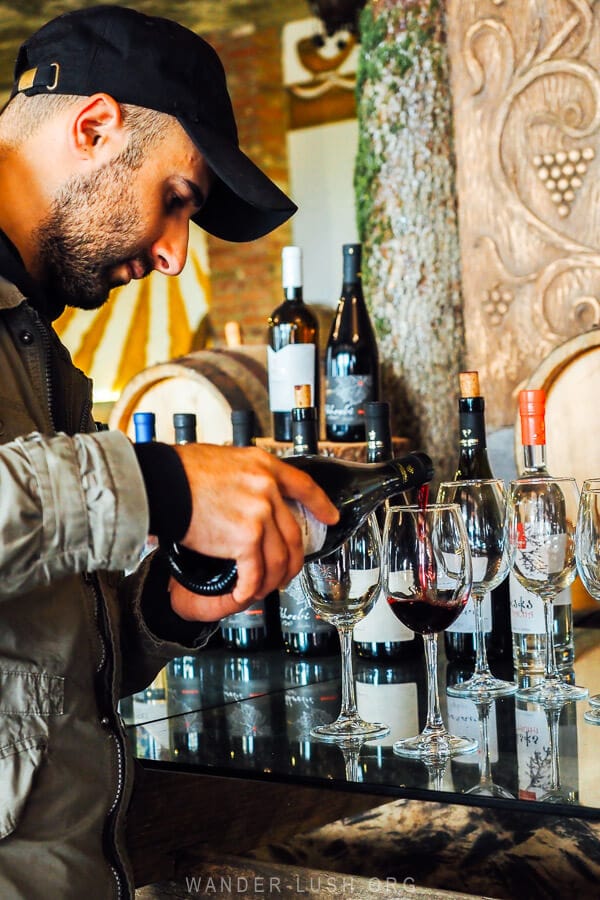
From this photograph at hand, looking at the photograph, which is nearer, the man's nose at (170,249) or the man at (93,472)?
the man at (93,472)

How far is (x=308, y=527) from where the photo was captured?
103 centimetres

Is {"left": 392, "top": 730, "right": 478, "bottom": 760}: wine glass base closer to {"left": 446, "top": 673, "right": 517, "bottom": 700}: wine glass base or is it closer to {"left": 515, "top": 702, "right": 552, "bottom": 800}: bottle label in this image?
{"left": 515, "top": 702, "right": 552, "bottom": 800}: bottle label

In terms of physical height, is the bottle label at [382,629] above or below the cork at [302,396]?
below

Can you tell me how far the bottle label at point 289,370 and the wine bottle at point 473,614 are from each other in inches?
19.4

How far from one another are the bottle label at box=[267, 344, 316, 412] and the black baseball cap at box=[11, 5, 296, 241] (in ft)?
3.04

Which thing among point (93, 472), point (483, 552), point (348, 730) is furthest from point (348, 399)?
point (93, 472)

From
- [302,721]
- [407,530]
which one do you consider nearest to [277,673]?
[302,721]

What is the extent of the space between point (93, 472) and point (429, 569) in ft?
1.59

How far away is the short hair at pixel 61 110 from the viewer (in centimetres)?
115

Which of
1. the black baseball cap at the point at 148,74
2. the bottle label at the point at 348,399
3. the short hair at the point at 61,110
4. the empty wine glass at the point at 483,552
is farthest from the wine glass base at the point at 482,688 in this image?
the bottle label at the point at 348,399

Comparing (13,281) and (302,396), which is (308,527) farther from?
(302,396)

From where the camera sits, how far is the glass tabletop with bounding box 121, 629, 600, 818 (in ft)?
3.34

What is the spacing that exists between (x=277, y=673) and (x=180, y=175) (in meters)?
0.76

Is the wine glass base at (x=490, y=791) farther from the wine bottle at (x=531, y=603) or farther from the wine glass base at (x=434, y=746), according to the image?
the wine bottle at (x=531, y=603)
